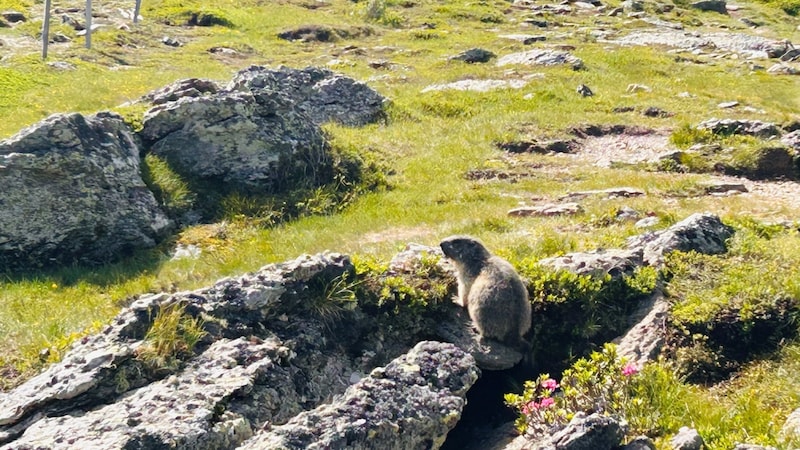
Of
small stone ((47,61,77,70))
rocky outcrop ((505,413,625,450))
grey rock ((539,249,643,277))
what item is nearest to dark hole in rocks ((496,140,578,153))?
grey rock ((539,249,643,277))

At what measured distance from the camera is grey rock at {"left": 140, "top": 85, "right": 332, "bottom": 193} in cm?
1642

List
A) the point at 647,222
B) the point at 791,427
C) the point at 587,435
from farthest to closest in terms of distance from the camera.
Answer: the point at 647,222 → the point at 791,427 → the point at 587,435

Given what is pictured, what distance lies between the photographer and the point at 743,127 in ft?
75.3

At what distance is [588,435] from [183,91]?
15862 millimetres

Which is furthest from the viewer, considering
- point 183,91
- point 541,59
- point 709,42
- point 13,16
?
point 13,16

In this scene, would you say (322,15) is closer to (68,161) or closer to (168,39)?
(168,39)

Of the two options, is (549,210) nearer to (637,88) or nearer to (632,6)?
(637,88)

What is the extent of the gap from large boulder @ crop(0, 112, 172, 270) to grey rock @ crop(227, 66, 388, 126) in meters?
11.1

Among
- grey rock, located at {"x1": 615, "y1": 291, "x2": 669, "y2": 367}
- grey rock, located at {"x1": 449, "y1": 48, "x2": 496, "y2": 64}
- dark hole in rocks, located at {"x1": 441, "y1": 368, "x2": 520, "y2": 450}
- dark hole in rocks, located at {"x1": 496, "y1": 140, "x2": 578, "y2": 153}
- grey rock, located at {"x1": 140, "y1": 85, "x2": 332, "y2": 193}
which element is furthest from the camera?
grey rock, located at {"x1": 449, "y1": 48, "x2": 496, "y2": 64}

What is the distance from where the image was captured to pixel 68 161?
13.5 metres

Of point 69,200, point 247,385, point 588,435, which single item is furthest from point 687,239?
point 69,200

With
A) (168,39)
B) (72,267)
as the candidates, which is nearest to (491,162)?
(72,267)

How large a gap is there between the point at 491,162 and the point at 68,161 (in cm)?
1130

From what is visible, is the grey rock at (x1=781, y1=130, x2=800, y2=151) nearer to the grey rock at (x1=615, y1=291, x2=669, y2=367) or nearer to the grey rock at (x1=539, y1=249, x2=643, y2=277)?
the grey rock at (x1=539, y1=249, x2=643, y2=277)
